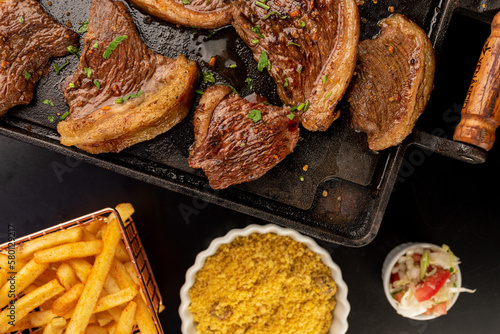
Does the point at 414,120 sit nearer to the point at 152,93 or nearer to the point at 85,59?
the point at 152,93

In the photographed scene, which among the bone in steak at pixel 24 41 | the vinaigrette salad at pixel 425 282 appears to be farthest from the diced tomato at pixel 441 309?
the bone in steak at pixel 24 41

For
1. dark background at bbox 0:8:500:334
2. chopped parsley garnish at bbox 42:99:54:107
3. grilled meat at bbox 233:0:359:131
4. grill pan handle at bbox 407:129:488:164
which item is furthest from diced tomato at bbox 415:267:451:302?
chopped parsley garnish at bbox 42:99:54:107

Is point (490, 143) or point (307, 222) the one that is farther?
point (307, 222)

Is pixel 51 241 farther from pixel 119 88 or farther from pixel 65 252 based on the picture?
pixel 119 88

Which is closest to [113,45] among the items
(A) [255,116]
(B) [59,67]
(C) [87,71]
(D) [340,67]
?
(C) [87,71]

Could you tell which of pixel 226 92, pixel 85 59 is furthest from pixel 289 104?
pixel 85 59

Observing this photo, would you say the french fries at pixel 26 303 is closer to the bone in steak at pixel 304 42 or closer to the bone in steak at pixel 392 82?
the bone in steak at pixel 304 42

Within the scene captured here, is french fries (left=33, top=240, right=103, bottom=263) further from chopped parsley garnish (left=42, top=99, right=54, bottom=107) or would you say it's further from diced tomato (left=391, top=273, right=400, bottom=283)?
diced tomato (left=391, top=273, right=400, bottom=283)
